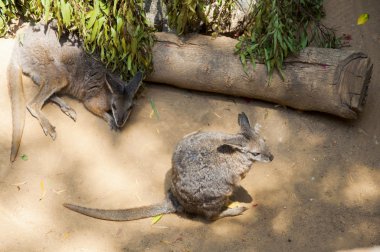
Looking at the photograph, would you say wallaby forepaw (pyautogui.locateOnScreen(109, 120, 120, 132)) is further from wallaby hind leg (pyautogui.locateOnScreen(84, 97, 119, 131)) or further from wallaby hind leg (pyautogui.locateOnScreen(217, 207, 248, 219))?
wallaby hind leg (pyautogui.locateOnScreen(217, 207, 248, 219))

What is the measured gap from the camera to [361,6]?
659 centimetres

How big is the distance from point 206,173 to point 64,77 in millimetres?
2503

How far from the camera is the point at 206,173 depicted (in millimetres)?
4805

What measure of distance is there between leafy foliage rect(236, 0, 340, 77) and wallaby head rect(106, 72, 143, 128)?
1.34 meters

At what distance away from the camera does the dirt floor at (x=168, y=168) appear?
4.81 meters

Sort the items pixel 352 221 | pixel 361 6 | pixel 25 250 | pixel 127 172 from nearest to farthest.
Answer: pixel 25 250 → pixel 352 221 → pixel 127 172 → pixel 361 6

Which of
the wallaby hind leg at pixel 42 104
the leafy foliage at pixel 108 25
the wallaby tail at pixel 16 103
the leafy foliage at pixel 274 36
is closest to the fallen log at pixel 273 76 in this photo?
the leafy foliage at pixel 274 36

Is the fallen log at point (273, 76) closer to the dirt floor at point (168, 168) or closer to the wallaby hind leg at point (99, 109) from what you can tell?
the dirt floor at point (168, 168)

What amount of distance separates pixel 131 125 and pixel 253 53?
1.75 m

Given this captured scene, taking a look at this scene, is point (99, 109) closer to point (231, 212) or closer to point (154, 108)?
point (154, 108)

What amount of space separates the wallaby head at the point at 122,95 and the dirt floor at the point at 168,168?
187 mm

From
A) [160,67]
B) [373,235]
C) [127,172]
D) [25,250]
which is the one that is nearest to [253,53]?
[160,67]

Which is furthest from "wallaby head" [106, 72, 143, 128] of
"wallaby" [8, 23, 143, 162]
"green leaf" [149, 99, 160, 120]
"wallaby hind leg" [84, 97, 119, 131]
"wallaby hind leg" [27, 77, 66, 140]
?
Answer: "wallaby hind leg" [27, 77, 66, 140]

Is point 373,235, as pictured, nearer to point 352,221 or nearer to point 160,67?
point 352,221
